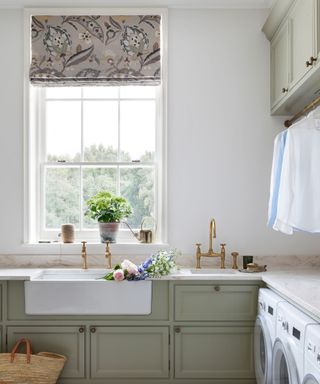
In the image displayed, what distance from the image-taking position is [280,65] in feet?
11.2

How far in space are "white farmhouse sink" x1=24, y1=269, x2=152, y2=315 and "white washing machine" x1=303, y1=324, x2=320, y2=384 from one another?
1297mm

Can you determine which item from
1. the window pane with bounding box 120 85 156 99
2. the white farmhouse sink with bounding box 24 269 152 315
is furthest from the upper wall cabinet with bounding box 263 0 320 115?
the white farmhouse sink with bounding box 24 269 152 315

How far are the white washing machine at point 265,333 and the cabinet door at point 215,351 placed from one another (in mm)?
126

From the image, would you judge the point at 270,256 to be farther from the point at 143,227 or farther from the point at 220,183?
the point at 143,227

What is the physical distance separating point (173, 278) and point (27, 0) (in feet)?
8.02

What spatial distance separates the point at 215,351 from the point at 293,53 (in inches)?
81.4

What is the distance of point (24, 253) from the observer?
12.1ft

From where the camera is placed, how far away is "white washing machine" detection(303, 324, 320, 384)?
6.35 feet

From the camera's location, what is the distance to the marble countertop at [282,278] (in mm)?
2346

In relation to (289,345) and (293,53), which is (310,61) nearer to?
(293,53)

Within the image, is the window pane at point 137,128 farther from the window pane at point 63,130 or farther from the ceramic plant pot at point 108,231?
the ceramic plant pot at point 108,231

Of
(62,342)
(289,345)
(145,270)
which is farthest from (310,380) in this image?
(62,342)

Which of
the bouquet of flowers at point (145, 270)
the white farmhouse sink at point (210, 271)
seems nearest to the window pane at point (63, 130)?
the bouquet of flowers at point (145, 270)

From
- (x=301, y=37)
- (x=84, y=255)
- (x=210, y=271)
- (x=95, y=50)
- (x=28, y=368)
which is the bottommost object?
(x=28, y=368)
